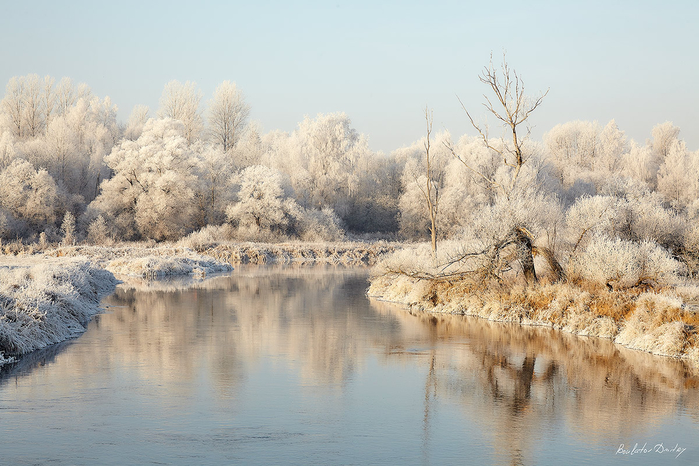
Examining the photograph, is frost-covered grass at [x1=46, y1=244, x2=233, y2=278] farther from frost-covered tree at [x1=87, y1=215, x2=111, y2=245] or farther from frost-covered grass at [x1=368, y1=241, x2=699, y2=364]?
frost-covered grass at [x1=368, y1=241, x2=699, y2=364]

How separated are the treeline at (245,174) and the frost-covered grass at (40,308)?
94.3ft

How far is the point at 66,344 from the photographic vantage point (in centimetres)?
1560

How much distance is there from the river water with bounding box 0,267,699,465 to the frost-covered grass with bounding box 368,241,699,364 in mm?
662

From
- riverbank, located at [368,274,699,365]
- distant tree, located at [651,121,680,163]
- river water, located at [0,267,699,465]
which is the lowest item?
river water, located at [0,267,699,465]

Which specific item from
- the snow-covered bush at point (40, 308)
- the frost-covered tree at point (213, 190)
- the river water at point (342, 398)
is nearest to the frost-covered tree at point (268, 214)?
the frost-covered tree at point (213, 190)

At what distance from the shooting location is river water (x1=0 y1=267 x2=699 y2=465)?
873cm

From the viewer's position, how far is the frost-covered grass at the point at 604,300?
15.2m

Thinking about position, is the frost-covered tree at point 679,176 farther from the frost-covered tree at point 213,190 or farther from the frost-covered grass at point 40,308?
the frost-covered grass at point 40,308

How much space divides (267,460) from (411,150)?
67.4 meters

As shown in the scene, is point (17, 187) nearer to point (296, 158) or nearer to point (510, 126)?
point (296, 158)

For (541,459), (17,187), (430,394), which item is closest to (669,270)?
(430,394)

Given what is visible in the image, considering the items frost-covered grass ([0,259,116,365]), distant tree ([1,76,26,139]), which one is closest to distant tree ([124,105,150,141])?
distant tree ([1,76,26,139])

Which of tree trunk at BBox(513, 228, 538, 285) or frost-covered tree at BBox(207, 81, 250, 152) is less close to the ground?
frost-covered tree at BBox(207, 81, 250, 152)

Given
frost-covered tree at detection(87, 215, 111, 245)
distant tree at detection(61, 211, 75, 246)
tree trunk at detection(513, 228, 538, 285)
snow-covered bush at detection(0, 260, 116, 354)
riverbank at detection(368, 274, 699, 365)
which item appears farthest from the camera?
frost-covered tree at detection(87, 215, 111, 245)
